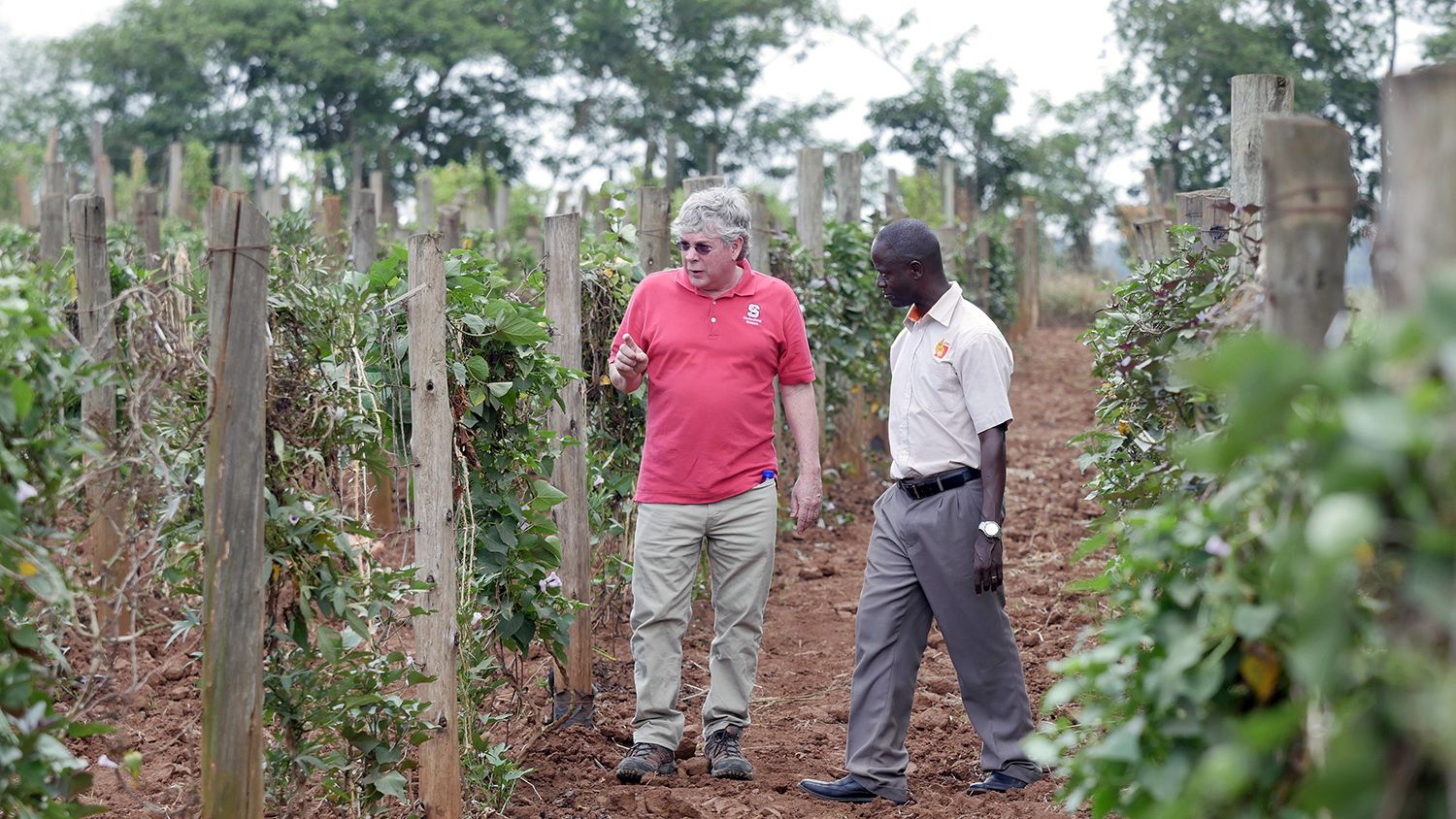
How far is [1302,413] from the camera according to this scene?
2.03m

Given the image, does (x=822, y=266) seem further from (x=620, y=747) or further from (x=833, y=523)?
(x=620, y=747)

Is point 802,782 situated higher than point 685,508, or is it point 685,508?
point 685,508

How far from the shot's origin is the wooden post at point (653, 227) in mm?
6480

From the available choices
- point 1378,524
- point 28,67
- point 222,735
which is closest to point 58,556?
point 222,735

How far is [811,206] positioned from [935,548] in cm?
520

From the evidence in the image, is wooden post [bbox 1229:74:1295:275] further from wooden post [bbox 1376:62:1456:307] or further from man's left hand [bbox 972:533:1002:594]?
wooden post [bbox 1376:62:1456:307]

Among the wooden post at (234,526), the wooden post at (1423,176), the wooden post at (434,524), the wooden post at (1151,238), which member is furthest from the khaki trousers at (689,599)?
the wooden post at (1423,176)

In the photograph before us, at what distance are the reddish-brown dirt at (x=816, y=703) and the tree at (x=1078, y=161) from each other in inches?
993

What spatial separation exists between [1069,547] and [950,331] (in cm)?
434

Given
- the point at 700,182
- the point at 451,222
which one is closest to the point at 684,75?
the point at 451,222

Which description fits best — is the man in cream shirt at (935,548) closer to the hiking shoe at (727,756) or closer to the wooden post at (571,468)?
the hiking shoe at (727,756)

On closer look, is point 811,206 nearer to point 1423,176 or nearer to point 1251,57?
point 1423,176

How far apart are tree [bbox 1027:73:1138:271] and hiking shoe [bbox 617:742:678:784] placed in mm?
30034

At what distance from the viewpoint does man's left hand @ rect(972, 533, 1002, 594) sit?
436cm
